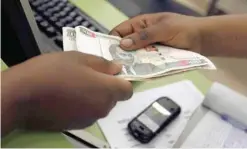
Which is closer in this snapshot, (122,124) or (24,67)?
(24,67)

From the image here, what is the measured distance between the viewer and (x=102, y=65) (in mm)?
597

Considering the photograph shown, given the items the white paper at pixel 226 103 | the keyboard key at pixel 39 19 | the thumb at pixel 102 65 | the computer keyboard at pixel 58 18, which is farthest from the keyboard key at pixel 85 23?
the white paper at pixel 226 103

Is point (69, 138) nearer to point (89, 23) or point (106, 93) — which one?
point (106, 93)

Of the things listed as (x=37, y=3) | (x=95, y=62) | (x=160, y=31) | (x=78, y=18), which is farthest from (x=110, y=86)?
(x=37, y=3)

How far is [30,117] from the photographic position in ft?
1.66

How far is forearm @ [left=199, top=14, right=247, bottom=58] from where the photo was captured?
2.67ft

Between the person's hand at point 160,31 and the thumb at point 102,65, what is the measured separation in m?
0.11

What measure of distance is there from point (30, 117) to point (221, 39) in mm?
492

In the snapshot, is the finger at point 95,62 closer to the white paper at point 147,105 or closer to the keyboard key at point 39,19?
the white paper at point 147,105

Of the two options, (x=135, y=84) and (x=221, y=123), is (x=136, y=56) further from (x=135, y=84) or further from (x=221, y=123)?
(x=221, y=123)

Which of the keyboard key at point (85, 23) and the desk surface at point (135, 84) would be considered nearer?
the desk surface at point (135, 84)

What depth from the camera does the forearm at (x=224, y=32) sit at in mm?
814

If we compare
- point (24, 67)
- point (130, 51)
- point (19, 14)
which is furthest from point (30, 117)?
point (130, 51)

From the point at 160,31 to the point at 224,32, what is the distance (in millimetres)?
154
